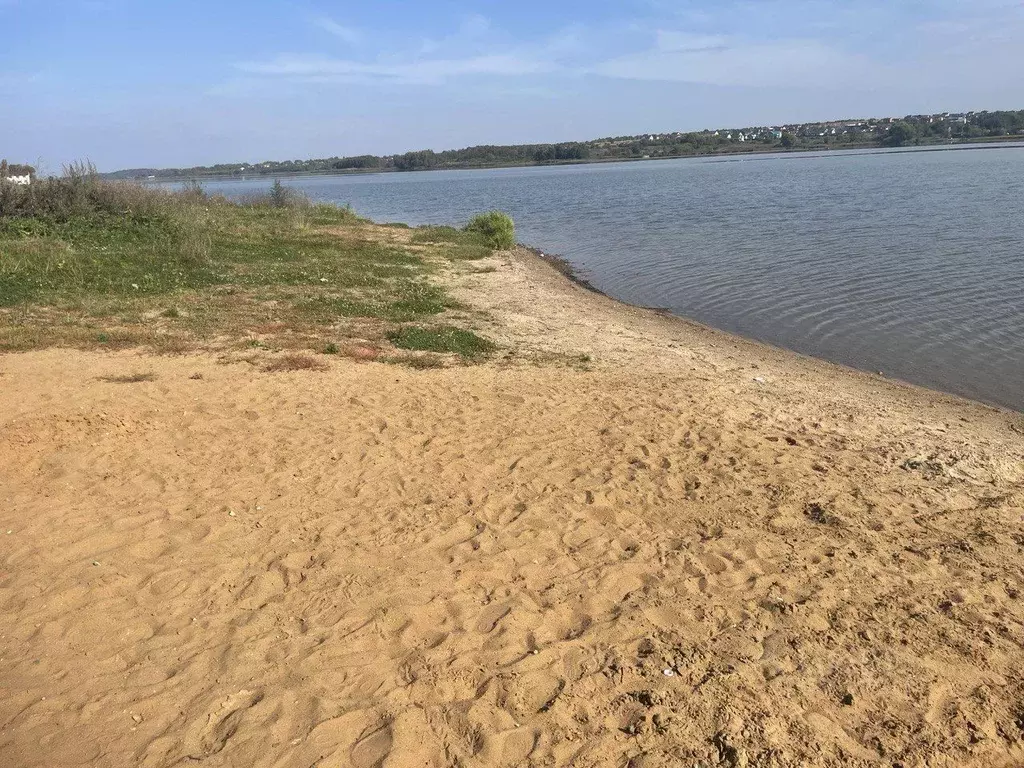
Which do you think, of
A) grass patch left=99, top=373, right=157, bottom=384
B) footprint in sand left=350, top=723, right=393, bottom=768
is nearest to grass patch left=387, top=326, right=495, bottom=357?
grass patch left=99, top=373, right=157, bottom=384

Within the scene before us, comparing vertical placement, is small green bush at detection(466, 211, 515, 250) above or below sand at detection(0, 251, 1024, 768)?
above

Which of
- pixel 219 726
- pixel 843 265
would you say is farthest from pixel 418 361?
pixel 843 265

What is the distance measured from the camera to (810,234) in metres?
27.3

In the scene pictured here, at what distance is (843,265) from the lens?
20828mm

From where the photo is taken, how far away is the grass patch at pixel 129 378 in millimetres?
8859

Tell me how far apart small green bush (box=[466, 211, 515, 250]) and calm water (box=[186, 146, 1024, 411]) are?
2573 millimetres

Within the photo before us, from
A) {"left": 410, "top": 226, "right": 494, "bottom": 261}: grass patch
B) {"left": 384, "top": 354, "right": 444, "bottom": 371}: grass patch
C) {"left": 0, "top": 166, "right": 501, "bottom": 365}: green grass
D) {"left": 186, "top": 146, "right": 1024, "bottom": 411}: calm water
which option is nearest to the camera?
{"left": 384, "top": 354, "right": 444, "bottom": 371}: grass patch

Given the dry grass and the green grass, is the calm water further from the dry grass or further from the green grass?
the dry grass

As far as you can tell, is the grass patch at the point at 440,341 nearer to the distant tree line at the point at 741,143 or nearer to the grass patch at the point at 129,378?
the grass patch at the point at 129,378

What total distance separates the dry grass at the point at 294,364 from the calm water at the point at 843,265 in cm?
862

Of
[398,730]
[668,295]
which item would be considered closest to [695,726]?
[398,730]

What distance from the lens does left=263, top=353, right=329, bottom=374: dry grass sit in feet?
32.0

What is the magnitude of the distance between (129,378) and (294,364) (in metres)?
2.00

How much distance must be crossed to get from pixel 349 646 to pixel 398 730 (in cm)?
77
